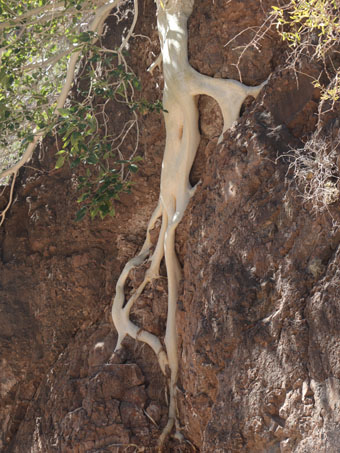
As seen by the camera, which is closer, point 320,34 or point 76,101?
point 320,34

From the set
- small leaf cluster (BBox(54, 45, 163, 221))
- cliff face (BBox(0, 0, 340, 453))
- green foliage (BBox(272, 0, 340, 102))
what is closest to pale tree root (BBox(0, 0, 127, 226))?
small leaf cluster (BBox(54, 45, 163, 221))

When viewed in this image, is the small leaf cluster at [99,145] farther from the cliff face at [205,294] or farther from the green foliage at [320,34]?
the green foliage at [320,34]

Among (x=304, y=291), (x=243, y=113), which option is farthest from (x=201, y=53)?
(x=304, y=291)

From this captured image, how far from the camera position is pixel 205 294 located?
4.07 m

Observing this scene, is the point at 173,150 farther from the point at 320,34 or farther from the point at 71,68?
the point at 320,34

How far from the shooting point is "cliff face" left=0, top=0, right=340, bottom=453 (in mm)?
3487

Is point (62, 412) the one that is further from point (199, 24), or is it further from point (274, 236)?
point (199, 24)

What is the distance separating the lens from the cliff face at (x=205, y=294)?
11.4 feet

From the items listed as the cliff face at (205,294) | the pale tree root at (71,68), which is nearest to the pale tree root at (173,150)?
the cliff face at (205,294)

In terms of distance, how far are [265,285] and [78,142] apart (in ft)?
5.82

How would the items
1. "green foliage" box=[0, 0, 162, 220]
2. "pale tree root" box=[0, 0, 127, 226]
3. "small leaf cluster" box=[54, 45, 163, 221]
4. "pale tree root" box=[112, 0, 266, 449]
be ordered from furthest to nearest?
"pale tree root" box=[0, 0, 127, 226] → "green foliage" box=[0, 0, 162, 220] → "small leaf cluster" box=[54, 45, 163, 221] → "pale tree root" box=[112, 0, 266, 449]

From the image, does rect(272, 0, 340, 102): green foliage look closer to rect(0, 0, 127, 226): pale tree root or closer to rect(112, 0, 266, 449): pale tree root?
rect(112, 0, 266, 449): pale tree root

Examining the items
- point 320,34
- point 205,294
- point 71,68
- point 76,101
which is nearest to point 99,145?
point 76,101

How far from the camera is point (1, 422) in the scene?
5.45 metres
